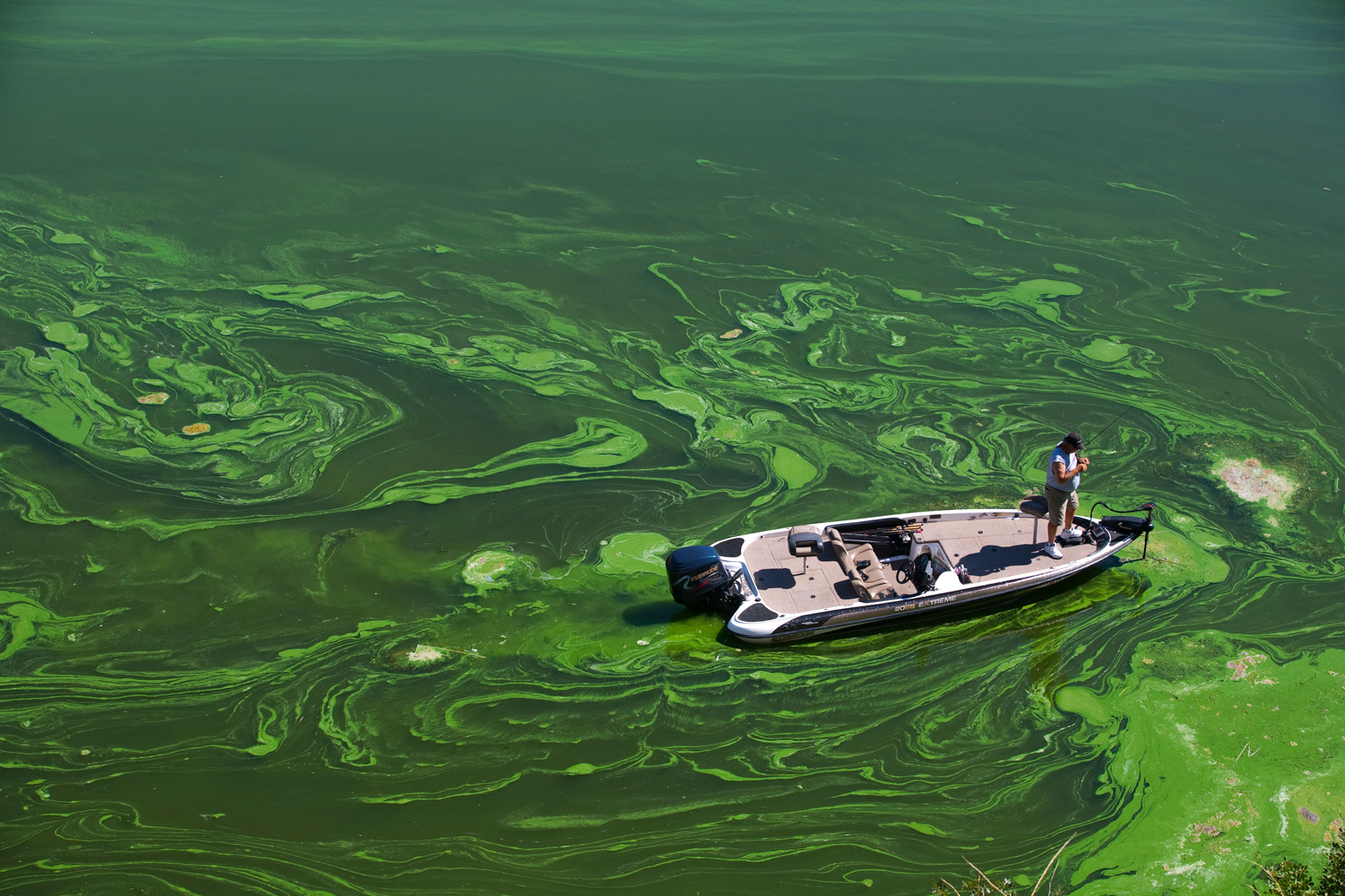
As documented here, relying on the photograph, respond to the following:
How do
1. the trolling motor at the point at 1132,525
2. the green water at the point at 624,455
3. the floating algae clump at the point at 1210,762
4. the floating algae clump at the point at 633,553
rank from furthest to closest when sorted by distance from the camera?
the floating algae clump at the point at 633,553
the trolling motor at the point at 1132,525
the green water at the point at 624,455
the floating algae clump at the point at 1210,762

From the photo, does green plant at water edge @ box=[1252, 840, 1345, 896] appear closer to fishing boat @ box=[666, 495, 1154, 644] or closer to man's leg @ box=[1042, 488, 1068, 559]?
fishing boat @ box=[666, 495, 1154, 644]

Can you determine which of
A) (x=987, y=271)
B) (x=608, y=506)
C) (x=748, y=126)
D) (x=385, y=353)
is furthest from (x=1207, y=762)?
(x=748, y=126)

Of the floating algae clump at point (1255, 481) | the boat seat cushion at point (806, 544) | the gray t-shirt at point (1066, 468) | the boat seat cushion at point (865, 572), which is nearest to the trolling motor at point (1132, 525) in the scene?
the gray t-shirt at point (1066, 468)

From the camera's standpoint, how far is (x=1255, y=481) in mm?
8547

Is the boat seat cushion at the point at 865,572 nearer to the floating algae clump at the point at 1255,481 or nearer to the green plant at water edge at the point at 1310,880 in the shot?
the green plant at water edge at the point at 1310,880

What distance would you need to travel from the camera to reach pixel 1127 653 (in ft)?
23.0

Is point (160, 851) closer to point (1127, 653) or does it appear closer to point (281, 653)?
point (281, 653)

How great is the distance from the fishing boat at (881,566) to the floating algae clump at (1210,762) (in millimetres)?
→ 825

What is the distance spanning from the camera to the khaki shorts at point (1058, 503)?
720 centimetres

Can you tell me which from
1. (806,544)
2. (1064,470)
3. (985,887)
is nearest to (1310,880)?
(985,887)

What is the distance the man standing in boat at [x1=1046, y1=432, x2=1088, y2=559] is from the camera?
276 inches

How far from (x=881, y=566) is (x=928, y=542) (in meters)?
0.41

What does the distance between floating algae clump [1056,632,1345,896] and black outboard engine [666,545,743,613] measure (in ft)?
7.46

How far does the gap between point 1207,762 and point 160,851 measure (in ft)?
20.0
